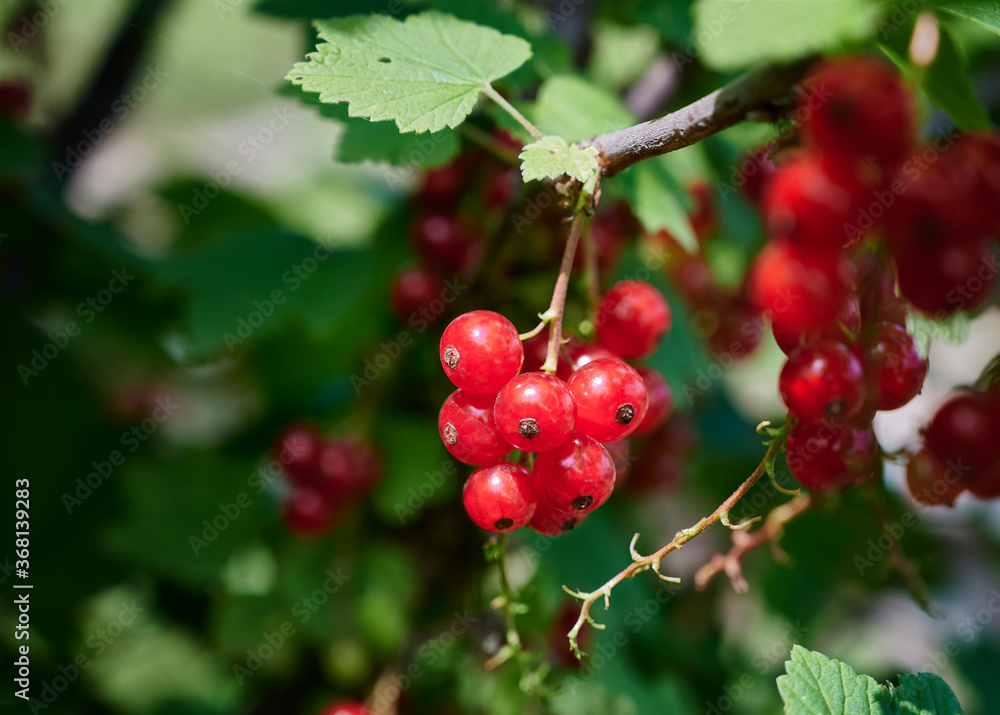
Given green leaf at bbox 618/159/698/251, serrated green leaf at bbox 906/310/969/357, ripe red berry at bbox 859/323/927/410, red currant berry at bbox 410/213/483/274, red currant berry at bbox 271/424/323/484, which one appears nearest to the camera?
ripe red berry at bbox 859/323/927/410

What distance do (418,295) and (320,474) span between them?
40cm

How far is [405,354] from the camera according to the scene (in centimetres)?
147

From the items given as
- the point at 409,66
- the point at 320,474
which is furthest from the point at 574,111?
the point at 320,474

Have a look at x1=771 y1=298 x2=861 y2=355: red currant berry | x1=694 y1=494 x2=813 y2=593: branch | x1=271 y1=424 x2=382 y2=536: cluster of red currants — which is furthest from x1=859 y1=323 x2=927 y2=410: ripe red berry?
x1=271 y1=424 x2=382 y2=536: cluster of red currants

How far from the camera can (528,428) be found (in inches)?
28.3

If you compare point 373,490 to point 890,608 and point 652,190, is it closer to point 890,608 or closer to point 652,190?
point 652,190

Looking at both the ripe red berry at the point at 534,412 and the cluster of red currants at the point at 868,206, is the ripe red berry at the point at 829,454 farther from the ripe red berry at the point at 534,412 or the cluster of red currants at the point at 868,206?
the ripe red berry at the point at 534,412

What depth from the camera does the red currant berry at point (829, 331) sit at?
73 cm

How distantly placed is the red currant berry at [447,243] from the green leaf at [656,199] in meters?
0.40

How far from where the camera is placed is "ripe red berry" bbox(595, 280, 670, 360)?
94 centimetres

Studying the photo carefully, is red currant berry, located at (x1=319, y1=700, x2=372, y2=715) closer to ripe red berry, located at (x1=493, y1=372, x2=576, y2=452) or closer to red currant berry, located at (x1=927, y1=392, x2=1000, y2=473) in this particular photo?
ripe red berry, located at (x1=493, y1=372, x2=576, y2=452)

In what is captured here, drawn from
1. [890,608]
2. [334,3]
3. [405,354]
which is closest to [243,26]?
[334,3]

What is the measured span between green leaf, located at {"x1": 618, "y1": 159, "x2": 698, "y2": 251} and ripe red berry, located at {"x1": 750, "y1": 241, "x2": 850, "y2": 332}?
0.50m

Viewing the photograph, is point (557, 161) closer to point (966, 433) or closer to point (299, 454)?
point (966, 433)
